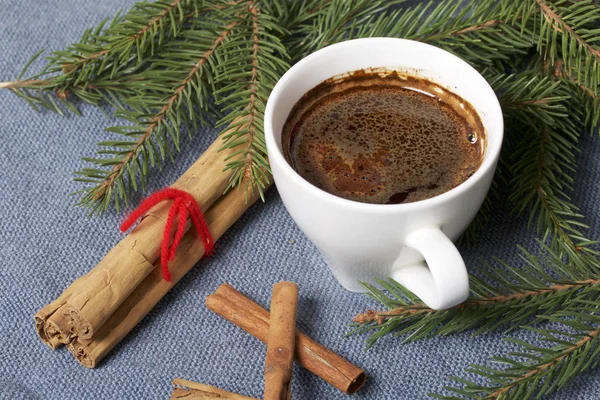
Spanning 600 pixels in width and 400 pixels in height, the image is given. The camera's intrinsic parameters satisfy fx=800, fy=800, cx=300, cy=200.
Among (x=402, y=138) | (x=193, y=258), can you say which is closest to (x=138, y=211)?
(x=193, y=258)

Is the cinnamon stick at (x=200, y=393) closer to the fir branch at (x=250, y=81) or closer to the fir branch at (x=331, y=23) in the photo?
the fir branch at (x=250, y=81)

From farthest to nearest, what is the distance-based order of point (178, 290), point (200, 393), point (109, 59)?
point (109, 59) < point (178, 290) < point (200, 393)

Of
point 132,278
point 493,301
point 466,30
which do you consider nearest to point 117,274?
point 132,278

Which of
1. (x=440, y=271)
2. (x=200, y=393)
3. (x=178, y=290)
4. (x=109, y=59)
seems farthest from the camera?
(x=109, y=59)

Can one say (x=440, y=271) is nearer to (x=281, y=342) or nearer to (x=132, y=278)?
(x=281, y=342)

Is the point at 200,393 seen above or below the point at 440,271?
below

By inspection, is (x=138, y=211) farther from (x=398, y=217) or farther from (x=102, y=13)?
(x=102, y=13)

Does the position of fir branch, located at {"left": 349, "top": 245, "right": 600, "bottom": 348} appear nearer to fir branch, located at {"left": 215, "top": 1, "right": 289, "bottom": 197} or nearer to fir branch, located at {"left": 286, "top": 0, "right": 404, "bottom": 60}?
fir branch, located at {"left": 215, "top": 1, "right": 289, "bottom": 197}

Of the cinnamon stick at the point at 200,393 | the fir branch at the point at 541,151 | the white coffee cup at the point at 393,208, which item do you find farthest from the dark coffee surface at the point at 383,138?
the cinnamon stick at the point at 200,393
